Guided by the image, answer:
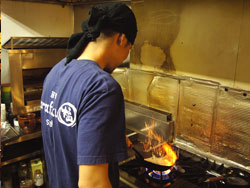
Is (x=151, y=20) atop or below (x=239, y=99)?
atop

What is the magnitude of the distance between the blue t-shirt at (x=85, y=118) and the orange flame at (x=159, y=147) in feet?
1.63

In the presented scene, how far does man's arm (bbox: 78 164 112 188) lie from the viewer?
763 millimetres

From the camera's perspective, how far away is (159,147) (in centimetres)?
150

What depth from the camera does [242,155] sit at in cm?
128

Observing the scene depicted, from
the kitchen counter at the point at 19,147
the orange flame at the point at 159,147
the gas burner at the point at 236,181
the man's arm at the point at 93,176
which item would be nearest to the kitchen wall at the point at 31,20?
the kitchen counter at the point at 19,147

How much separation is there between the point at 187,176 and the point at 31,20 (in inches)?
73.3

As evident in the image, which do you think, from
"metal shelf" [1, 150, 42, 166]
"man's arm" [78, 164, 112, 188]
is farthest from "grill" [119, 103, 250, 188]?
"metal shelf" [1, 150, 42, 166]

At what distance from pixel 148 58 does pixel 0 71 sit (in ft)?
4.32

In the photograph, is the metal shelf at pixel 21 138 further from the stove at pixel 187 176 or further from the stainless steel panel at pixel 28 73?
the stove at pixel 187 176

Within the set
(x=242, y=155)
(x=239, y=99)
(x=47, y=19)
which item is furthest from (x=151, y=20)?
(x=47, y=19)

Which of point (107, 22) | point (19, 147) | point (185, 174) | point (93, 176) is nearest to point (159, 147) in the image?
point (185, 174)

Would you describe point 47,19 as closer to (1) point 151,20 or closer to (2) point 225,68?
(1) point 151,20

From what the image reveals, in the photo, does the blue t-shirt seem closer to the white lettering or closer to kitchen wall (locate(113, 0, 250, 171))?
the white lettering

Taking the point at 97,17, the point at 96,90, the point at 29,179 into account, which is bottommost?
the point at 29,179
